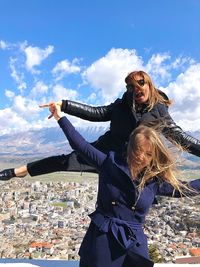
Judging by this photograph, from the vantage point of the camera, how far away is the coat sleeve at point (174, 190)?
1.91 meters

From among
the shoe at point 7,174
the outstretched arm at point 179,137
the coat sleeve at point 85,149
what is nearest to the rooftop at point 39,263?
the shoe at point 7,174

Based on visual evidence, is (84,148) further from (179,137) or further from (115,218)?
(179,137)

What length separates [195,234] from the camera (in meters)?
27.4

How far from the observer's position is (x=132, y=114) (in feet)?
8.04

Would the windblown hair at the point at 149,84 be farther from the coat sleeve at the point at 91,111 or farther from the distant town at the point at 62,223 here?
the distant town at the point at 62,223

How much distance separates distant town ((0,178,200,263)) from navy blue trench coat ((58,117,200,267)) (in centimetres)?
911

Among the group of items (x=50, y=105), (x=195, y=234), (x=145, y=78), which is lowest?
(x=195, y=234)

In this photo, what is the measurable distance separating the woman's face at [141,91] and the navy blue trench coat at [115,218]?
68 centimetres

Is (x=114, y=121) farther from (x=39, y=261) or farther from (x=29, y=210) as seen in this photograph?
(x=29, y=210)

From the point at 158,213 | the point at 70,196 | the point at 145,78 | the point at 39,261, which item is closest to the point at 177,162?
the point at 145,78

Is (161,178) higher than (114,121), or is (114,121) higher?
(114,121)

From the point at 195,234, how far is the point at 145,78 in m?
26.6

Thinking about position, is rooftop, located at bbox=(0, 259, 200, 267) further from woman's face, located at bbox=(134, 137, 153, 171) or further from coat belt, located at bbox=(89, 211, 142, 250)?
woman's face, located at bbox=(134, 137, 153, 171)

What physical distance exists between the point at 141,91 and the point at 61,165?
736 mm
